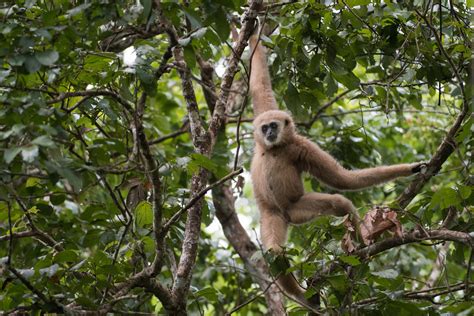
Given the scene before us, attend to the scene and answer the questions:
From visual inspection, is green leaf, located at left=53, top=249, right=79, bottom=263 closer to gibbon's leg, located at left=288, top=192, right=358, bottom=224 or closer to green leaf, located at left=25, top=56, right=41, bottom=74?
green leaf, located at left=25, top=56, right=41, bottom=74

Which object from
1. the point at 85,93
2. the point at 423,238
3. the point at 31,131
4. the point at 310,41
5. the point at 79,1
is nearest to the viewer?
the point at 31,131

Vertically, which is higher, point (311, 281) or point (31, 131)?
point (31, 131)

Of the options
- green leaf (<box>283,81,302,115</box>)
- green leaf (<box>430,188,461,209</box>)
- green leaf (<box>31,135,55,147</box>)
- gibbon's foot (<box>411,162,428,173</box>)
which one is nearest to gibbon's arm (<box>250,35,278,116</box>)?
green leaf (<box>283,81,302,115</box>)

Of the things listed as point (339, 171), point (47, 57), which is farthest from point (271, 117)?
point (47, 57)

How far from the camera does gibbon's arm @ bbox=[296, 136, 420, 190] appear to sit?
5777mm

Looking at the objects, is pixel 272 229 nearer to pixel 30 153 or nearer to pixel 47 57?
pixel 47 57

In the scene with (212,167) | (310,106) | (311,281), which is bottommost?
(311,281)

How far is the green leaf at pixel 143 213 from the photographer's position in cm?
431

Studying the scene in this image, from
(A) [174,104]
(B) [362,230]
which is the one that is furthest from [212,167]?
(A) [174,104]

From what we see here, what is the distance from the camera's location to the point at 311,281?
4117 millimetres

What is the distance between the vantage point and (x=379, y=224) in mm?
4047

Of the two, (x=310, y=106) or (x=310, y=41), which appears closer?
(x=310, y=41)

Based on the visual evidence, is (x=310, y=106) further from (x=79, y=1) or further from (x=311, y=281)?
(x=79, y=1)

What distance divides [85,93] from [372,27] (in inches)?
95.5
